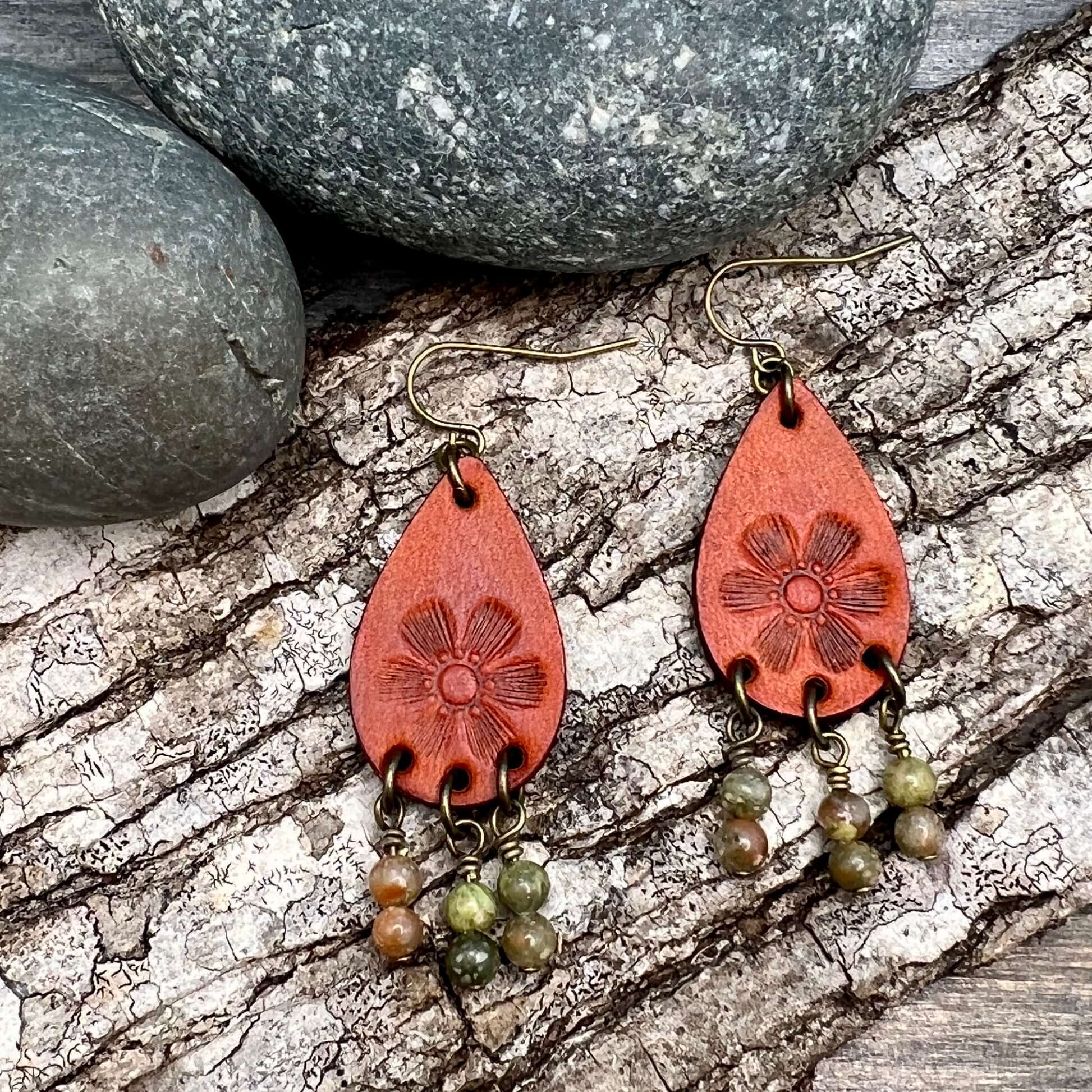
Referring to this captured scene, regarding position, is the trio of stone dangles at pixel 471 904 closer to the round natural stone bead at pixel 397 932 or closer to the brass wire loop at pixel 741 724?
the round natural stone bead at pixel 397 932

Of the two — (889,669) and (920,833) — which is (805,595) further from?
(920,833)

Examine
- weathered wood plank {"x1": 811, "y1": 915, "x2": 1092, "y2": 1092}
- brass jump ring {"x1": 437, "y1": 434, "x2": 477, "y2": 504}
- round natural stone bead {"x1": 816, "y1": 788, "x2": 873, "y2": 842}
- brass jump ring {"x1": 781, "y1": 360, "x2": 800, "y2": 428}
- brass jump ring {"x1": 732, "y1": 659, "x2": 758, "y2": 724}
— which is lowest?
weathered wood plank {"x1": 811, "y1": 915, "x2": 1092, "y2": 1092}

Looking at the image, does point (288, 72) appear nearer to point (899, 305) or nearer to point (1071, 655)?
point (899, 305)

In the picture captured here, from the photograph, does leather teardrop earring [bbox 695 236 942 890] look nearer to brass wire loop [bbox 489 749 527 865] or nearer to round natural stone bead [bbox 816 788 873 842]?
round natural stone bead [bbox 816 788 873 842]

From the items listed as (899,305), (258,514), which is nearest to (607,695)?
(258,514)

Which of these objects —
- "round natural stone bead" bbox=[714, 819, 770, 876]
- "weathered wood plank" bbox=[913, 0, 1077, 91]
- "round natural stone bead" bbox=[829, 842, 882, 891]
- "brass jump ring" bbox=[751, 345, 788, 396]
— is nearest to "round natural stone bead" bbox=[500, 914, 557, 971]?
"round natural stone bead" bbox=[714, 819, 770, 876]
